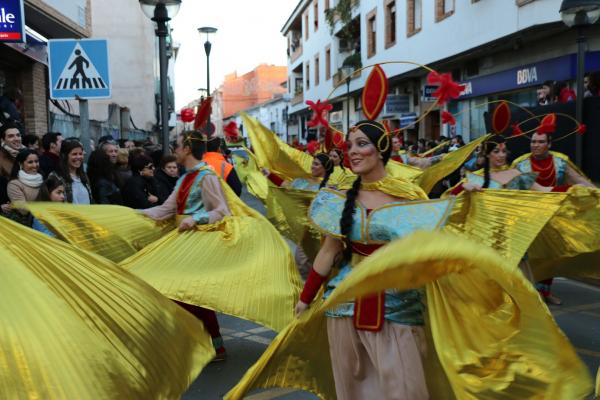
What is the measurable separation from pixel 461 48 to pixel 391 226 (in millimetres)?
15803

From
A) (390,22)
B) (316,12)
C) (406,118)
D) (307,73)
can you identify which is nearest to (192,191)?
(406,118)

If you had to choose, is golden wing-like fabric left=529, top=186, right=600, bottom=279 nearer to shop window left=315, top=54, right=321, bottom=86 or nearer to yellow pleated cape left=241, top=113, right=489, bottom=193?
yellow pleated cape left=241, top=113, right=489, bottom=193

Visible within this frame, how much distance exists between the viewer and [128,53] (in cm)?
3628

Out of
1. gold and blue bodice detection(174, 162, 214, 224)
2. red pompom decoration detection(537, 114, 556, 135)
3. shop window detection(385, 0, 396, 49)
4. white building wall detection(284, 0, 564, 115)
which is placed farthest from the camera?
shop window detection(385, 0, 396, 49)

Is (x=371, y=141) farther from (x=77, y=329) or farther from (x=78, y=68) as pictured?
(x=78, y=68)

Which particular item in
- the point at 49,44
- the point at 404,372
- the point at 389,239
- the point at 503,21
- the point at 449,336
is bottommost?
the point at 404,372

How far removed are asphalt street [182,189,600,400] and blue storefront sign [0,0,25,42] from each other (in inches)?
188

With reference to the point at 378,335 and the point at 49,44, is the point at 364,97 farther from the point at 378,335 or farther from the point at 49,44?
the point at 49,44

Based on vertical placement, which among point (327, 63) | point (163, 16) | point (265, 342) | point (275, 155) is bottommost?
point (265, 342)

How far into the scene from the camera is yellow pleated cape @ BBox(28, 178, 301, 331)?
168 inches

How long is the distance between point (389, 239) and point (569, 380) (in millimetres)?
920

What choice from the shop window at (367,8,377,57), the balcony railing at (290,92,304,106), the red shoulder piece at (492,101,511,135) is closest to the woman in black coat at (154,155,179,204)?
the red shoulder piece at (492,101,511,135)

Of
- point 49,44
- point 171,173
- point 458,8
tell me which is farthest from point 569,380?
point 458,8

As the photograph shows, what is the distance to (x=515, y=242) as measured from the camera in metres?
4.06
